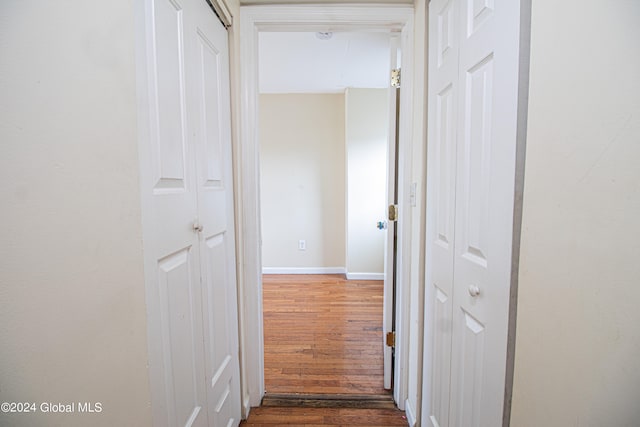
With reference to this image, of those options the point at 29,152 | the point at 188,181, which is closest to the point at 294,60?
the point at 188,181

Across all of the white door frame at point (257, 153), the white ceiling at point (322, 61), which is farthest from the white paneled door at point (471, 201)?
the white ceiling at point (322, 61)

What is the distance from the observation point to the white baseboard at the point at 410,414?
1.37 m

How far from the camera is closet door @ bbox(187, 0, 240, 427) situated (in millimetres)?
1001

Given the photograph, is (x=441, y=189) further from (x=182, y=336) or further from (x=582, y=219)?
(x=182, y=336)

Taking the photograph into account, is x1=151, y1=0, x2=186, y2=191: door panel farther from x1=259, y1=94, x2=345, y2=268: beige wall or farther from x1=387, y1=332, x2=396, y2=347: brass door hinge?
x1=259, y1=94, x2=345, y2=268: beige wall

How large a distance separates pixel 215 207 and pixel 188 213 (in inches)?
9.7

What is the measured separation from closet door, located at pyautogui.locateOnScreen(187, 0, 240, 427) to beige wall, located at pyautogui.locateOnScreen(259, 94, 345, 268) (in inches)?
99.6

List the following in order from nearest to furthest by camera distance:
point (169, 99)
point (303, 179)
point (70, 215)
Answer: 1. point (70, 215)
2. point (169, 99)
3. point (303, 179)

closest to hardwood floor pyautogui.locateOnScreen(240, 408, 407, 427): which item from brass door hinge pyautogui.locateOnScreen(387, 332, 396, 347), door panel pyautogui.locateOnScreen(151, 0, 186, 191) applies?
brass door hinge pyautogui.locateOnScreen(387, 332, 396, 347)

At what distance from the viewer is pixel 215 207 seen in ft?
3.73

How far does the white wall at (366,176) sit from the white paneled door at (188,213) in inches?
95.7

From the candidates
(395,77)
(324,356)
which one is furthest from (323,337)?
(395,77)

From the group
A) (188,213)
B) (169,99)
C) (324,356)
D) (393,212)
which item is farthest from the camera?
(324,356)

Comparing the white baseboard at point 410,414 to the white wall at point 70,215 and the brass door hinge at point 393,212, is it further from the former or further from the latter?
the white wall at point 70,215
